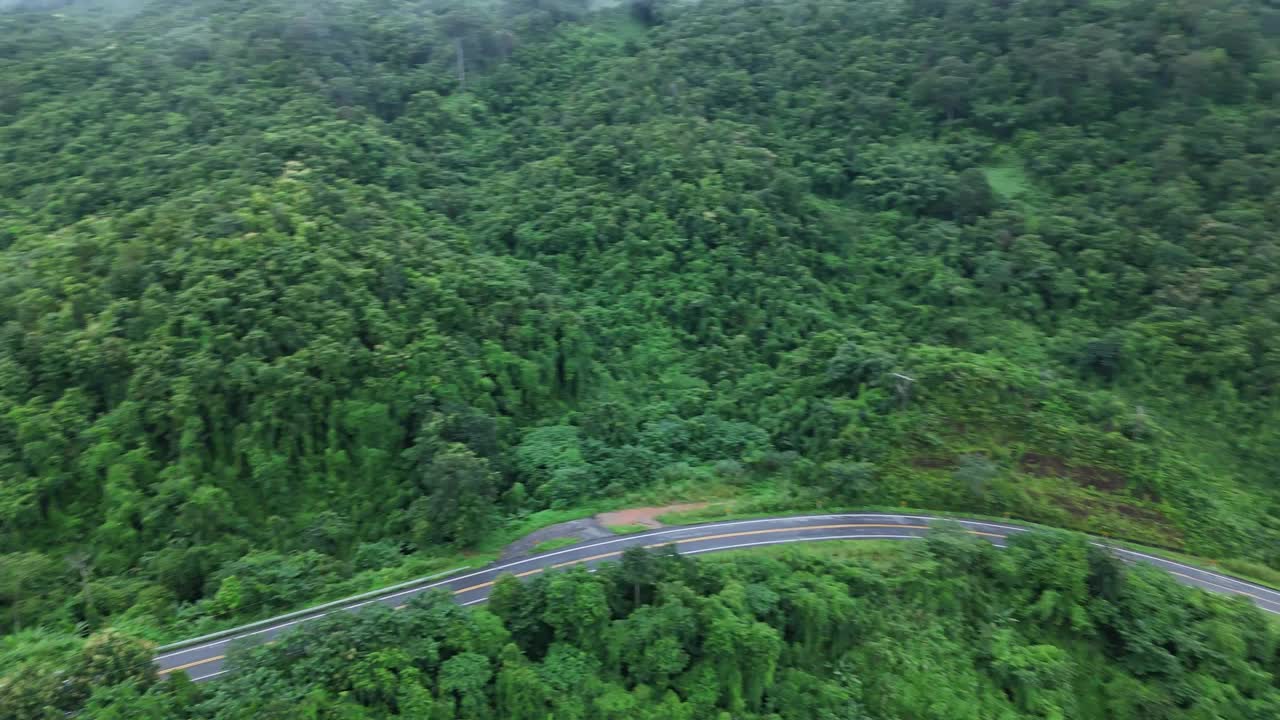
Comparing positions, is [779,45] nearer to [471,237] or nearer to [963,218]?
[963,218]

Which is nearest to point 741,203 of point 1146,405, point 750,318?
point 750,318

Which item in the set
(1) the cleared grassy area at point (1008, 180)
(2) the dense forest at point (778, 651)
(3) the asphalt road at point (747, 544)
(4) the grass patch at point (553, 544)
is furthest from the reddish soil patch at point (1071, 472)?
(1) the cleared grassy area at point (1008, 180)

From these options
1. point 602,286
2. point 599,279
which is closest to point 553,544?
point 602,286

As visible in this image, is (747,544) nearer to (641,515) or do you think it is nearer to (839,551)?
(839,551)

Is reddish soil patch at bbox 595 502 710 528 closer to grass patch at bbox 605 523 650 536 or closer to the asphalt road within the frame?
grass patch at bbox 605 523 650 536

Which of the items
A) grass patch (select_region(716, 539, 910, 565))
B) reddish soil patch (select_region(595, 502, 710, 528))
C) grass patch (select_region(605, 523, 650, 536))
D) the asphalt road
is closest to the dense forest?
grass patch (select_region(716, 539, 910, 565))

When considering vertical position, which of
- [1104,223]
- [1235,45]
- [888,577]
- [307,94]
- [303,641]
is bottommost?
[888,577]
